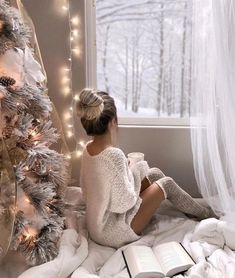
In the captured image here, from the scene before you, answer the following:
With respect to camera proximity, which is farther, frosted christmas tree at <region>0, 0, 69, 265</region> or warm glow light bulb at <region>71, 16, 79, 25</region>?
warm glow light bulb at <region>71, 16, 79, 25</region>

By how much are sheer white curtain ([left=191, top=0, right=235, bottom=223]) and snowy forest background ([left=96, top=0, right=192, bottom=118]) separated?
0.46 metres

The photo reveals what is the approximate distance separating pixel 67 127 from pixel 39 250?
39.7 inches

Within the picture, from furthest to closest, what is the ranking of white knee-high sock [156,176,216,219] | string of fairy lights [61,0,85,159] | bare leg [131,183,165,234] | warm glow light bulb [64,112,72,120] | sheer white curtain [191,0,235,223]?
warm glow light bulb [64,112,72,120]
string of fairy lights [61,0,85,159]
white knee-high sock [156,176,216,219]
bare leg [131,183,165,234]
sheer white curtain [191,0,235,223]

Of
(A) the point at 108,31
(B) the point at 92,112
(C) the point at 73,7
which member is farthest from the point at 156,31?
(B) the point at 92,112

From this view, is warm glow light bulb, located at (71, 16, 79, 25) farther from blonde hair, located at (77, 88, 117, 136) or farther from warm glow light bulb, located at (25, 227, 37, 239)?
warm glow light bulb, located at (25, 227, 37, 239)

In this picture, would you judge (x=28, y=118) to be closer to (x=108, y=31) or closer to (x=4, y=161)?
(x=4, y=161)

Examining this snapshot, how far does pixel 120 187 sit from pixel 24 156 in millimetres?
469

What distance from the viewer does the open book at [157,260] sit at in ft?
4.74

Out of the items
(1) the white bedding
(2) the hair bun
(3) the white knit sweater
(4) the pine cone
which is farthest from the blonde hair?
(1) the white bedding

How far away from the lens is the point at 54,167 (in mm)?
1581

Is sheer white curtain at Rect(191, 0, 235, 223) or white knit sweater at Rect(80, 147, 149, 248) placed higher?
sheer white curtain at Rect(191, 0, 235, 223)

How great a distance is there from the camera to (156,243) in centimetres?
177

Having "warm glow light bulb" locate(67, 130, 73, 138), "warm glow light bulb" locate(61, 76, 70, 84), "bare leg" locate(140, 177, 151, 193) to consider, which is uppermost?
"warm glow light bulb" locate(61, 76, 70, 84)

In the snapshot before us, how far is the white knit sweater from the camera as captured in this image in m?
1.71
